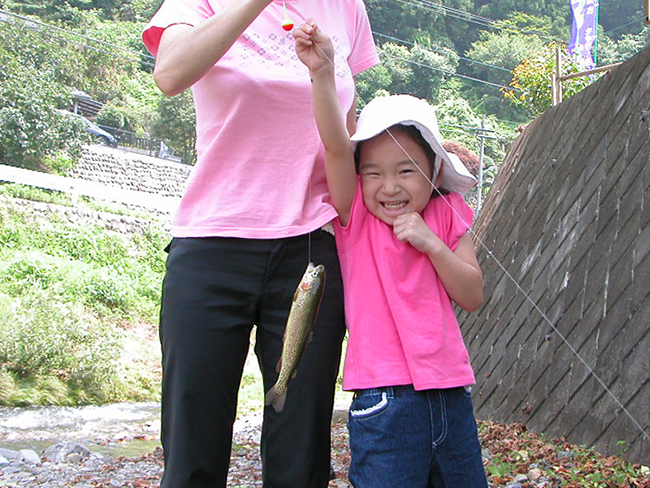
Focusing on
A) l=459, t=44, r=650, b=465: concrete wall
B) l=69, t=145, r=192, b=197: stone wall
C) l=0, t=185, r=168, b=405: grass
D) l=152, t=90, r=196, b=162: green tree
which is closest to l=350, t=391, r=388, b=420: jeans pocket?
l=459, t=44, r=650, b=465: concrete wall

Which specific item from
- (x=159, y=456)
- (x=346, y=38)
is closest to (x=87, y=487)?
(x=159, y=456)

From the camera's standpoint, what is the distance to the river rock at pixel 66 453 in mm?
7477

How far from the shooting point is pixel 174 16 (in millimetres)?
2008

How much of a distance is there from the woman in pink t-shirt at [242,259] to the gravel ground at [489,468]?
233cm

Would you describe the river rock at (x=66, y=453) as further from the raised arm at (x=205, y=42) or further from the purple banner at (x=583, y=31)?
the purple banner at (x=583, y=31)

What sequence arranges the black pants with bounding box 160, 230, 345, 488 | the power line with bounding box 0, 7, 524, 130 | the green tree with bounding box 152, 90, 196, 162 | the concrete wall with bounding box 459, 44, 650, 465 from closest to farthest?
the black pants with bounding box 160, 230, 345, 488 < the concrete wall with bounding box 459, 44, 650, 465 < the power line with bounding box 0, 7, 524, 130 < the green tree with bounding box 152, 90, 196, 162

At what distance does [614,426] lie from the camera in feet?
14.2

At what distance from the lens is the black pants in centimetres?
197

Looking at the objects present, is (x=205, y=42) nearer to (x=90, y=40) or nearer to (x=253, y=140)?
(x=253, y=140)

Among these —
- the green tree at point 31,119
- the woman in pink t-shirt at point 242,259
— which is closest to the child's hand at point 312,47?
the woman in pink t-shirt at point 242,259

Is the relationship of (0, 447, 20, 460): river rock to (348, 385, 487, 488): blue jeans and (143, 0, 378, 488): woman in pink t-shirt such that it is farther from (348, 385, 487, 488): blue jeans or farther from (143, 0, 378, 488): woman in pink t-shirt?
(348, 385, 487, 488): blue jeans

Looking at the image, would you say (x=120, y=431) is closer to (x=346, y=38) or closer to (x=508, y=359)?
(x=508, y=359)

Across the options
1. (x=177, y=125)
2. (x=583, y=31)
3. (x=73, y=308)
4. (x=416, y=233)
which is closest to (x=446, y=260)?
(x=416, y=233)

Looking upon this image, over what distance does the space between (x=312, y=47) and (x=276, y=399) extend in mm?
862
